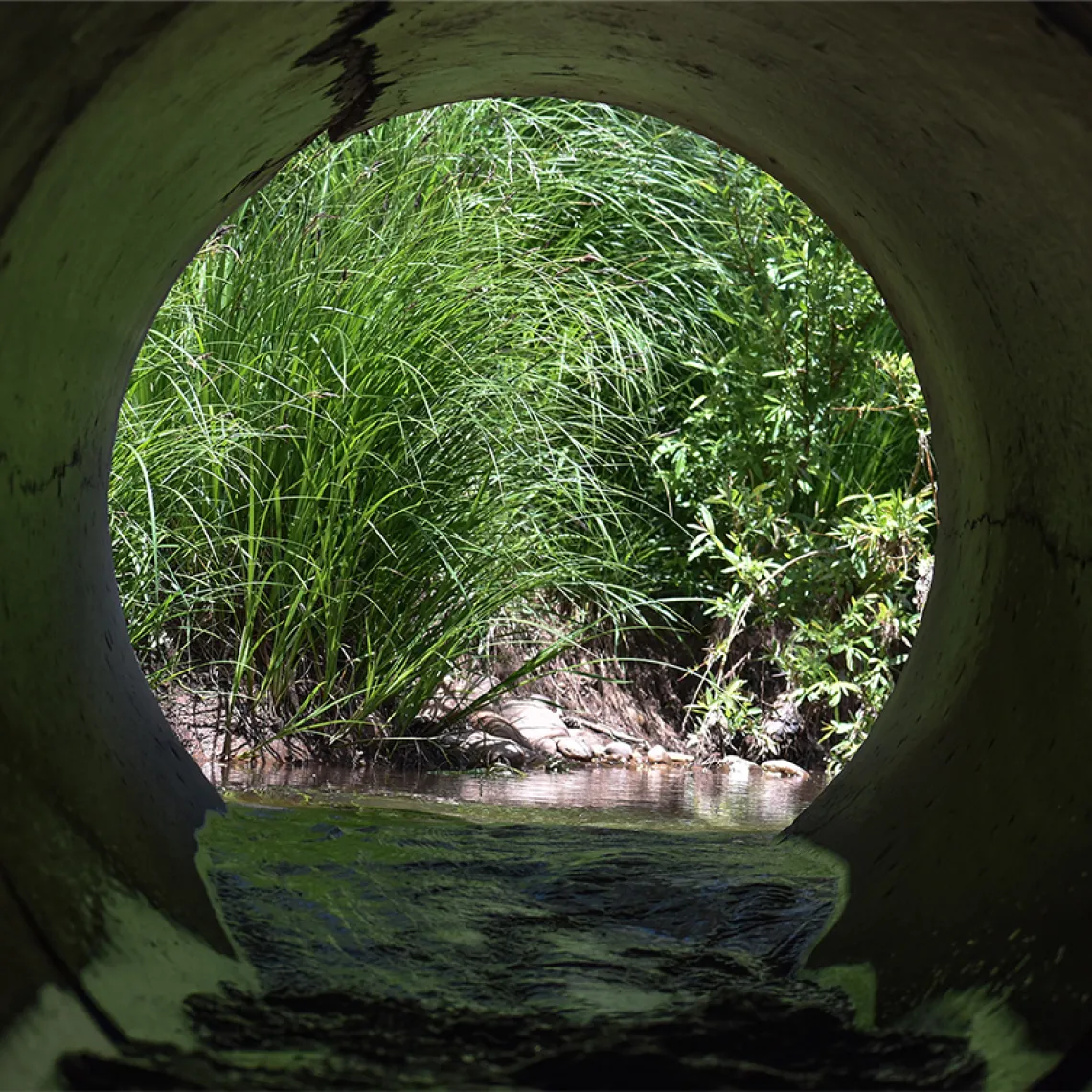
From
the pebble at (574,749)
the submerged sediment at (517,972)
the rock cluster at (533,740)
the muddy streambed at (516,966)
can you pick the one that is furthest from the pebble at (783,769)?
the submerged sediment at (517,972)

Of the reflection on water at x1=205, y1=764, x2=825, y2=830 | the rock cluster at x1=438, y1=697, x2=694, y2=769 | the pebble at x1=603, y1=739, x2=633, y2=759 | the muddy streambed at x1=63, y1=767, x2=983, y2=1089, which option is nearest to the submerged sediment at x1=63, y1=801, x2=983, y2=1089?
the muddy streambed at x1=63, y1=767, x2=983, y2=1089

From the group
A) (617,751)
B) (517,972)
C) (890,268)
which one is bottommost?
(517,972)

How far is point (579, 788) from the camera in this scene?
397 centimetres

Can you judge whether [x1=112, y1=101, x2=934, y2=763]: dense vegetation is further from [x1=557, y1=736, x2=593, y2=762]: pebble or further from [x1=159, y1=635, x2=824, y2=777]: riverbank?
[x1=557, y1=736, x2=593, y2=762]: pebble

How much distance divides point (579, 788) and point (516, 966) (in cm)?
221

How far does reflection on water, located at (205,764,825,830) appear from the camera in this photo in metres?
3.43

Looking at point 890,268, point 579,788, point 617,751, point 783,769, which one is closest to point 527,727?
point 617,751

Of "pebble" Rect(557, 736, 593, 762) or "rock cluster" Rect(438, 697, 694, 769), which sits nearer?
"rock cluster" Rect(438, 697, 694, 769)

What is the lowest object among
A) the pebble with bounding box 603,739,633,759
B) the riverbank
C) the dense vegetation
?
the pebble with bounding box 603,739,633,759

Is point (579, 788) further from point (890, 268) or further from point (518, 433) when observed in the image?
point (890, 268)

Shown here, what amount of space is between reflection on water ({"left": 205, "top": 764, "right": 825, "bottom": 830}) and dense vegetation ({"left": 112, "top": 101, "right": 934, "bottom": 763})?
20cm

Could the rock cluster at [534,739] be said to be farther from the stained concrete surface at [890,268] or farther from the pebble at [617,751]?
the stained concrete surface at [890,268]

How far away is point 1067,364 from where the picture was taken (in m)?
1.86

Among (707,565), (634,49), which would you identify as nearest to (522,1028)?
(634,49)
